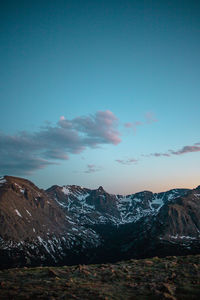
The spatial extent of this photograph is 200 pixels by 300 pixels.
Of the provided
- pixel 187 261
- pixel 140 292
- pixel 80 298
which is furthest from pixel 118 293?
pixel 187 261

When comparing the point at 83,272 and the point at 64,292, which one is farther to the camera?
the point at 83,272

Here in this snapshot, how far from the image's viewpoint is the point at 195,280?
17.9 m

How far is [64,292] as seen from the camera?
15.8 meters

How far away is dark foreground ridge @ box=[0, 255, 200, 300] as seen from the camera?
15.1 metres

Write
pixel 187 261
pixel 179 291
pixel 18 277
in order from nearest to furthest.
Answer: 1. pixel 179 291
2. pixel 18 277
3. pixel 187 261

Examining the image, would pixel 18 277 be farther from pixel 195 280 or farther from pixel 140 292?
pixel 195 280

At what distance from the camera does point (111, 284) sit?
18.1m

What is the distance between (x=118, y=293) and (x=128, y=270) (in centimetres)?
736

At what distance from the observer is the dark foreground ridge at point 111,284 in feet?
49.4

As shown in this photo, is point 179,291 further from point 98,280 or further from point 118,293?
point 98,280

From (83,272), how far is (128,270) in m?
4.94

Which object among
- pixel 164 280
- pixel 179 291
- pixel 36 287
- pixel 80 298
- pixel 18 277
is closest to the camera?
pixel 80 298

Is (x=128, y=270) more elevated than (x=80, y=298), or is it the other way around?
(x=80, y=298)

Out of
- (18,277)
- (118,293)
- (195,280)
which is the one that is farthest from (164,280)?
(18,277)
